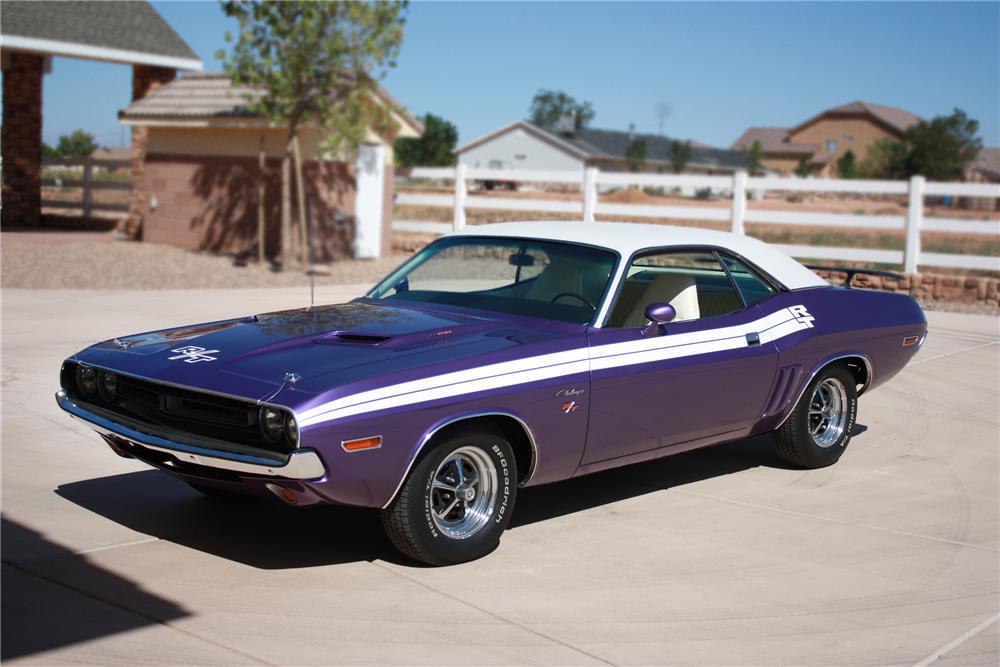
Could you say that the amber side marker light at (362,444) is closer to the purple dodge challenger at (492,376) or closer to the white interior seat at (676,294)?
the purple dodge challenger at (492,376)

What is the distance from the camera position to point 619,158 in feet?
271

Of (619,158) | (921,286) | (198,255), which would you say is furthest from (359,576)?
(619,158)

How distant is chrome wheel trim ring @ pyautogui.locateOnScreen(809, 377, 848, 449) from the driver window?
3.34ft

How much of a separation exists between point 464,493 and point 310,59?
1452 cm

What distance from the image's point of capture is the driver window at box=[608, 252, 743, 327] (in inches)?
243

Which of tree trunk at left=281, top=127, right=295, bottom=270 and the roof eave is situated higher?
the roof eave

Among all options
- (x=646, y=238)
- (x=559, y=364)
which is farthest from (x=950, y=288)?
(x=559, y=364)

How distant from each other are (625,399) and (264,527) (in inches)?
76.1

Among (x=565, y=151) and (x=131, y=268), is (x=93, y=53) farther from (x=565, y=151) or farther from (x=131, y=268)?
(x=565, y=151)

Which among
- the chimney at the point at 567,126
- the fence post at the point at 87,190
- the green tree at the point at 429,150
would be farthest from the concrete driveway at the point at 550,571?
the green tree at the point at 429,150

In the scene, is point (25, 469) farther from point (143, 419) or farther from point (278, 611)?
point (278, 611)

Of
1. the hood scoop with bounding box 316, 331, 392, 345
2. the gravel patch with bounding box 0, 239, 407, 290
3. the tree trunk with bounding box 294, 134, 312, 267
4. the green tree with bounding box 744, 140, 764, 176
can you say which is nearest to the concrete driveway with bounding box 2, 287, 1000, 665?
the hood scoop with bounding box 316, 331, 392, 345

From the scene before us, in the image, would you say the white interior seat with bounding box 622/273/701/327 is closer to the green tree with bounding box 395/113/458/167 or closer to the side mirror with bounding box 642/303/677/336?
the side mirror with bounding box 642/303/677/336

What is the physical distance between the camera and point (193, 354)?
5242mm
